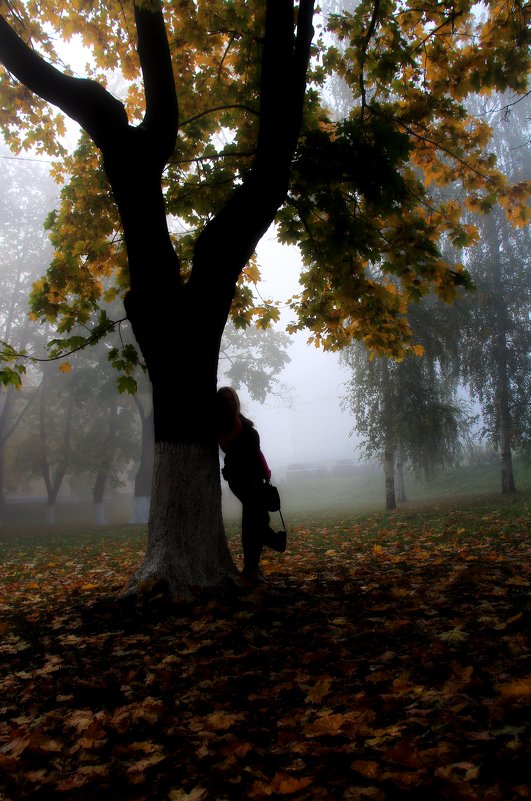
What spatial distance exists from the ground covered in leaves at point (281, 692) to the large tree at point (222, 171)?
2.65 feet

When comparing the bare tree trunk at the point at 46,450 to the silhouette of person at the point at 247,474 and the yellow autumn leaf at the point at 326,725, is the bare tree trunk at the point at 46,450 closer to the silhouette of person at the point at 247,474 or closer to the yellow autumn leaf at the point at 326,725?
the silhouette of person at the point at 247,474

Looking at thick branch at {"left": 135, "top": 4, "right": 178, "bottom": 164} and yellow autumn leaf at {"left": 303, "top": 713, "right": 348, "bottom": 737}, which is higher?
thick branch at {"left": 135, "top": 4, "right": 178, "bottom": 164}

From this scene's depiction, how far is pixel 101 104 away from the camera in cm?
441

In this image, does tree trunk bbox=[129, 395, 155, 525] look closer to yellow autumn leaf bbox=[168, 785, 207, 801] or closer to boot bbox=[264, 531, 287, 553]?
boot bbox=[264, 531, 287, 553]

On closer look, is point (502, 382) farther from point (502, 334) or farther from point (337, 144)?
point (337, 144)

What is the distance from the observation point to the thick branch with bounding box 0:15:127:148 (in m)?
4.30

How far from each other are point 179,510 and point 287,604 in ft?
4.00

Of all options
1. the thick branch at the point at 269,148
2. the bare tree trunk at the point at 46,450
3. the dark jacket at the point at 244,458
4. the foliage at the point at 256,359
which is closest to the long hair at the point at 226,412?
the dark jacket at the point at 244,458

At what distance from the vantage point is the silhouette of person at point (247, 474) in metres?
4.73

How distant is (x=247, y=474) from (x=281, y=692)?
224 cm

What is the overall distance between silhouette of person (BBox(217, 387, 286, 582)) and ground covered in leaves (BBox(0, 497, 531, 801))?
1.48 feet

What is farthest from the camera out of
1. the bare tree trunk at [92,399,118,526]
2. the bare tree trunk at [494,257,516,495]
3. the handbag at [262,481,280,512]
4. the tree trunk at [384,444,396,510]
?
the bare tree trunk at [92,399,118,526]

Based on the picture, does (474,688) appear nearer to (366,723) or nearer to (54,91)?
(366,723)

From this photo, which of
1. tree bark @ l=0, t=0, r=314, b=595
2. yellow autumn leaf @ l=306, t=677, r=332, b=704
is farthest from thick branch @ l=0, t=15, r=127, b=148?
yellow autumn leaf @ l=306, t=677, r=332, b=704
